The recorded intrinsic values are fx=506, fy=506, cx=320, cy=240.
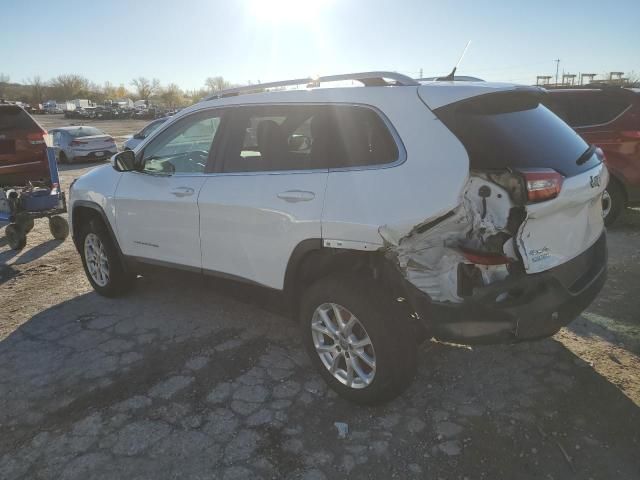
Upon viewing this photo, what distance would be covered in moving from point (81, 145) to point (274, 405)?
16.8 metres

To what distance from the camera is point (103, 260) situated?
4805 mm

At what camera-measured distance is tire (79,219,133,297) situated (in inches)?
183

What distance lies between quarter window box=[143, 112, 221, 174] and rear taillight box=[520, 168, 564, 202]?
2.26 m

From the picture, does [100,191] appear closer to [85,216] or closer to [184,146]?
[85,216]

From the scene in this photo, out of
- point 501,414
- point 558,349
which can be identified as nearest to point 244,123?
point 501,414

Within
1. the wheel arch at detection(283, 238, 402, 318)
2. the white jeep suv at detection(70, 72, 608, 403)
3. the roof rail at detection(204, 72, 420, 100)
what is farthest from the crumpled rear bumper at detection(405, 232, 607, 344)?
the roof rail at detection(204, 72, 420, 100)

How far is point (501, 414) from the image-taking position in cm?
290

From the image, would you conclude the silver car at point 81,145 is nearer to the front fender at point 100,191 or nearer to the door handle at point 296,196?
the front fender at point 100,191

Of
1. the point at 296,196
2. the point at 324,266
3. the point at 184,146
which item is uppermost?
the point at 184,146

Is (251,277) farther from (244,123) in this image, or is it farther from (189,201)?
(244,123)

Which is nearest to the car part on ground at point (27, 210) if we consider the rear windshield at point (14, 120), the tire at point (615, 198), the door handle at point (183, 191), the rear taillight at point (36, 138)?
the rear taillight at point (36, 138)

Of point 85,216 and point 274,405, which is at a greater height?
point 85,216

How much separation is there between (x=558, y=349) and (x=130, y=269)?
11.7 feet

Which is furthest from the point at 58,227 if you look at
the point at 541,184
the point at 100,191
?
the point at 541,184
